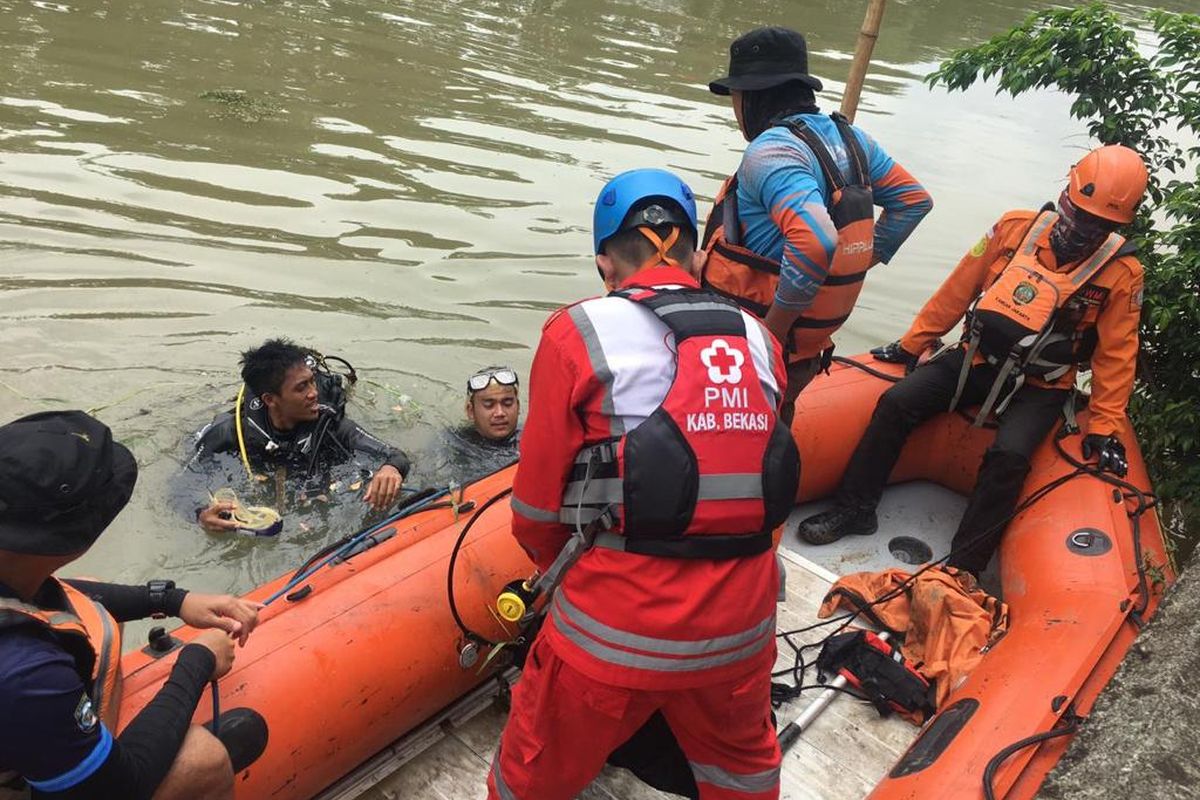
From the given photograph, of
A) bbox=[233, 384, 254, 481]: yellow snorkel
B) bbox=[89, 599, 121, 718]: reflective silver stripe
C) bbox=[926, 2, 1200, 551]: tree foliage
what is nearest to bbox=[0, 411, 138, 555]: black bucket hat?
bbox=[89, 599, 121, 718]: reflective silver stripe

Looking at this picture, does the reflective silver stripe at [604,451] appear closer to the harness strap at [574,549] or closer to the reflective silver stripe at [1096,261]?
the harness strap at [574,549]

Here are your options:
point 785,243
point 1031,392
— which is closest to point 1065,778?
point 785,243

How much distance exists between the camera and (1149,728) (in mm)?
1816

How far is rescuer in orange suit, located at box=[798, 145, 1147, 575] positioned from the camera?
3523 mm

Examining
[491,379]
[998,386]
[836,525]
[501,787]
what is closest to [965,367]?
[998,386]

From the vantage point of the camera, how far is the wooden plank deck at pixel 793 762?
8.29 feet

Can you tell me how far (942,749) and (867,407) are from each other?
6.87ft

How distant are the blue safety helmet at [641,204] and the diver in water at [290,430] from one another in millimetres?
2337

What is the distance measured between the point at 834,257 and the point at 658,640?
1650mm

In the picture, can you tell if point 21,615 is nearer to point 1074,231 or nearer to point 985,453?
point 985,453

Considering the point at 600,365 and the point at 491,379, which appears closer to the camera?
the point at 600,365

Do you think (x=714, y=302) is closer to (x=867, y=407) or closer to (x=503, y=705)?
(x=503, y=705)

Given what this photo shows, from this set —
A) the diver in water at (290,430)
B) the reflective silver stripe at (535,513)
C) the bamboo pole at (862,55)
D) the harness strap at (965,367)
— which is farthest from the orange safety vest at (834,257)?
the diver in water at (290,430)

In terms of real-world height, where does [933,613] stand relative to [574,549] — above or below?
below
